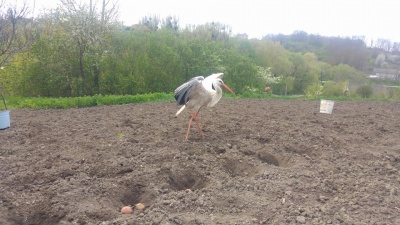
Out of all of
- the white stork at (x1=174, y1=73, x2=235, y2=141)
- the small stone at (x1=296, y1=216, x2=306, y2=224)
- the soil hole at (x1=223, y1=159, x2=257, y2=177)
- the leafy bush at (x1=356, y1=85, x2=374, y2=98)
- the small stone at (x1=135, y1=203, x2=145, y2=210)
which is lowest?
the leafy bush at (x1=356, y1=85, x2=374, y2=98)

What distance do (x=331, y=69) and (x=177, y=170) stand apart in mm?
42271

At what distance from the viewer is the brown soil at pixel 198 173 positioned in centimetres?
372

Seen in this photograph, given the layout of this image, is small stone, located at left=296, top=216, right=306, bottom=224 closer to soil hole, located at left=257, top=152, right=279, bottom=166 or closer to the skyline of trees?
soil hole, located at left=257, top=152, right=279, bottom=166

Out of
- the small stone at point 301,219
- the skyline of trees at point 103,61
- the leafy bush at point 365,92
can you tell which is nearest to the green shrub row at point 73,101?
the skyline of trees at point 103,61

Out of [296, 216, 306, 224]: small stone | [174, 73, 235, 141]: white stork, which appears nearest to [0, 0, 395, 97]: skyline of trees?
[174, 73, 235, 141]: white stork

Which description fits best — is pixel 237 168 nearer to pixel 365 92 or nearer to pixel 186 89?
pixel 186 89

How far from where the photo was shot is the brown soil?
3.72 meters

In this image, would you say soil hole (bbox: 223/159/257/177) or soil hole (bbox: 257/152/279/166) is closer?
soil hole (bbox: 223/159/257/177)

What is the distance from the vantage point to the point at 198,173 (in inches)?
197

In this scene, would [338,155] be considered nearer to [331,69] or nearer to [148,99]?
[148,99]

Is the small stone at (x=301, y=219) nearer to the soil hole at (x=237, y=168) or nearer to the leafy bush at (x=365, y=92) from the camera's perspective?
the soil hole at (x=237, y=168)

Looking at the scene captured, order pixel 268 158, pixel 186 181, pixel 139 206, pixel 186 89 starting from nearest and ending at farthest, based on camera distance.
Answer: pixel 139 206, pixel 186 181, pixel 268 158, pixel 186 89

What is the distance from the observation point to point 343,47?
5372 cm

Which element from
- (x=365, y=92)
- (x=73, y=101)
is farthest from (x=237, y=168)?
(x=365, y=92)
